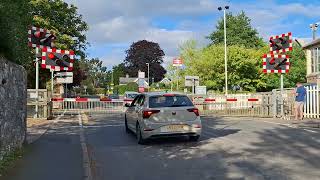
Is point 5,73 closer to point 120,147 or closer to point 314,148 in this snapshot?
point 120,147

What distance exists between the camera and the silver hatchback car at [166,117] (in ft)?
45.1

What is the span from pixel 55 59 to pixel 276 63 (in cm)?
1002

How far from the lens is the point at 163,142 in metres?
14.5

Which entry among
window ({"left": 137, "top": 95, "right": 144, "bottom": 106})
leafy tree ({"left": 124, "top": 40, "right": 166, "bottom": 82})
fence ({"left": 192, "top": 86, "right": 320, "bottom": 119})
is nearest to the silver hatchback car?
window ({"left": 137, "top": 95, "right": 144, "bottom": 106})

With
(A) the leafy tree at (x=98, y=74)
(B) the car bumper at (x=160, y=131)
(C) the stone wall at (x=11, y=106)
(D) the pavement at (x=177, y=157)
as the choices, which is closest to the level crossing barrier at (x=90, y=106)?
(D) the pavement at (x=177, y=157)

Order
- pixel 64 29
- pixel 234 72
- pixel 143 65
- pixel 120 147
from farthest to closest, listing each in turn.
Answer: pixel 143 65
pixel 234 72
pixel 64 29
pixel 120 147

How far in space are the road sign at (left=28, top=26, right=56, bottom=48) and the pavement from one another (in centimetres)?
547

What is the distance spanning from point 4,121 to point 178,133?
18.4 ft

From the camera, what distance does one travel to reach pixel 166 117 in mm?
13836

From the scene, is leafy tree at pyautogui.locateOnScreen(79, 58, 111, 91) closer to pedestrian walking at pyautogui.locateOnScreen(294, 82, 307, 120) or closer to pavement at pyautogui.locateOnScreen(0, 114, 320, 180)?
pedestrian walking at pyautogui.locateOnScreen(294, 82, 307, 120)

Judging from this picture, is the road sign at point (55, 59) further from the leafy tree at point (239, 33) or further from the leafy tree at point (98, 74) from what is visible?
the leafy tree at point (98, 74)

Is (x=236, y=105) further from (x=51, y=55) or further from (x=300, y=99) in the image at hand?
(x=51, y=55)

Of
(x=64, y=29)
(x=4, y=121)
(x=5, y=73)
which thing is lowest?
(x=4, y=121)

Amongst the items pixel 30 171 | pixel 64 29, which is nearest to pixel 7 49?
pixel 30 171
